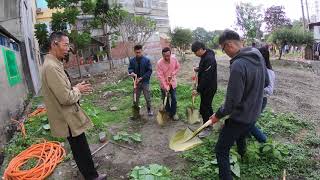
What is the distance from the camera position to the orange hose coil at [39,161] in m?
4.74

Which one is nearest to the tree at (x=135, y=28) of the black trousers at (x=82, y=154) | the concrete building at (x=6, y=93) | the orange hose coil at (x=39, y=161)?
the concrete building at (x=6, y=93)

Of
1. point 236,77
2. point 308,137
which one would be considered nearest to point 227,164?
point 236,77

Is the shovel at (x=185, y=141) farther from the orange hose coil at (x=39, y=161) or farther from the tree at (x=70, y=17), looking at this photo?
the tree at (x=70, y=17)

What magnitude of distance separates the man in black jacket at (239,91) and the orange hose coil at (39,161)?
2561mm

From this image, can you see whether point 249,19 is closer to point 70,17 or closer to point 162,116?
point 70,17

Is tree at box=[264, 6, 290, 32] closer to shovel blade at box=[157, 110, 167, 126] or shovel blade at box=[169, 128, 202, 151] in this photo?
shovel blade at box=[157, 110, 167, 126]

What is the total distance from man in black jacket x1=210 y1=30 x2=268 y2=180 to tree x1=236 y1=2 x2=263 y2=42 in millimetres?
21987

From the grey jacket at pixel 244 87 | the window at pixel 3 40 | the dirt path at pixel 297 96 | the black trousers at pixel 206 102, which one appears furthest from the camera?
the window at pixel 3 40

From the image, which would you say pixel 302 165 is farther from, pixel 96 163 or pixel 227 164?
pixel 96 163

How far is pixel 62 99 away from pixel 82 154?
0.79 m

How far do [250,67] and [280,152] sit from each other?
6.51 ft

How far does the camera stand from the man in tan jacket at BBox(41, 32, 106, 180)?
373cm

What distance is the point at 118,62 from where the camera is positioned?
28.6 m

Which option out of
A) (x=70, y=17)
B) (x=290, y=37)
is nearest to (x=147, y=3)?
(x=290, y=37)
